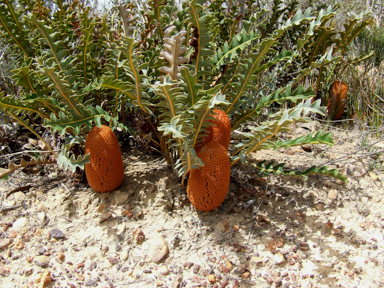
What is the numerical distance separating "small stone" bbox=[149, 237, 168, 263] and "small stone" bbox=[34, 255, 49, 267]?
60cm

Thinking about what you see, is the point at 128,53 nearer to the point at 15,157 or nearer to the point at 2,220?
the point at 2,220

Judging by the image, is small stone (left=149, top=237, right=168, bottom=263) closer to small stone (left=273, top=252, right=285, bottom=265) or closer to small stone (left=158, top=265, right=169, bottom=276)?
small stone (left=158, top=265, right=169, bottom=276)

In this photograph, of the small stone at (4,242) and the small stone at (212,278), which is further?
the small stone at (4,242)

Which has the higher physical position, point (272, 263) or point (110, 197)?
point (110, 197)

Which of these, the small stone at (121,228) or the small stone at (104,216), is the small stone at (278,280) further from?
the small stone at (104,216)

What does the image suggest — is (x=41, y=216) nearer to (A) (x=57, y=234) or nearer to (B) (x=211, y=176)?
(A) (x=57, y=234)

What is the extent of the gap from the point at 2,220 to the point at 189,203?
125 cm

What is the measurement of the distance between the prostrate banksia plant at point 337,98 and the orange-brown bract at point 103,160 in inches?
80.8

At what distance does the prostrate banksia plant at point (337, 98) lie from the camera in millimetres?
2777

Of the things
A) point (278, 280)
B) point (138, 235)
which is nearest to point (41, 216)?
point (138, 235)

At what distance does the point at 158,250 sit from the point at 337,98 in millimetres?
2151

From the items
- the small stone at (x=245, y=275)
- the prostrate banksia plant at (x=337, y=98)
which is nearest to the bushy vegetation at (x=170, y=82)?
the small stone at (x=245, y=275)

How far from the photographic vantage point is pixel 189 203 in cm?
198

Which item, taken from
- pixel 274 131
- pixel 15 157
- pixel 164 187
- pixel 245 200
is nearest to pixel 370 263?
pixel 245 200
